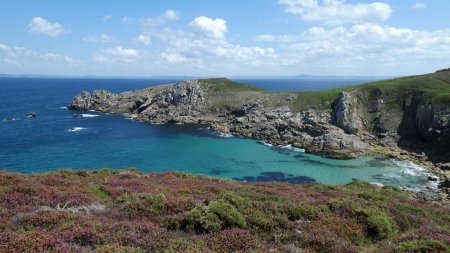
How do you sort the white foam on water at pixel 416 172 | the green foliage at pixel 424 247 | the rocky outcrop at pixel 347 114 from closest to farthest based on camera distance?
the green foliage at pixel 424 247
the white foam on water at pixel 416 172
the rocky outcrop at pixel 347 114

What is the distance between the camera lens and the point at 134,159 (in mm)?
77812

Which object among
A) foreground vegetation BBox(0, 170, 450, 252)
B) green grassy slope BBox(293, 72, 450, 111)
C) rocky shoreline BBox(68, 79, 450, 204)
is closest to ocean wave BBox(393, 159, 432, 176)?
rocky shoreline BBox(68, 79, 450, 204)

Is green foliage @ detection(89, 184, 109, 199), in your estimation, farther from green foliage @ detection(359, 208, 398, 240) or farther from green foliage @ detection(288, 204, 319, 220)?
green foliage @ detection(359, 208, 398, 240)

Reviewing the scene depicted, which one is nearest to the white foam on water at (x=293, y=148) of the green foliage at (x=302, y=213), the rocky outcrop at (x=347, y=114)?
the rocky outcrop at (x=347, y=114)

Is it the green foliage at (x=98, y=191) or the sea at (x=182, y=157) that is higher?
the green foliage at (x=98, y=191)

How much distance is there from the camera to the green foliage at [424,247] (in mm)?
12484

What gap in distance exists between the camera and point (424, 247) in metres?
12.6

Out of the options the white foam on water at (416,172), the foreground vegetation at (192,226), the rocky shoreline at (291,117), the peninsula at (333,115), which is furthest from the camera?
the rocky shoreline at (291,117)

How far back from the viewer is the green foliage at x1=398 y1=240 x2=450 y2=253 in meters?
12.5

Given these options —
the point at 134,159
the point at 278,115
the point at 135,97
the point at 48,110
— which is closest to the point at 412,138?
the point at 278,115

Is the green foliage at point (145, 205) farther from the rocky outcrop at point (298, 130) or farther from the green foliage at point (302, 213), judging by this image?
the rocky outcrop at point (298, 130)

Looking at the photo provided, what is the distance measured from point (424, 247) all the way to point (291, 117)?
103 metres

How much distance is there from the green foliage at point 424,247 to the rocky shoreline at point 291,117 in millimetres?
51323

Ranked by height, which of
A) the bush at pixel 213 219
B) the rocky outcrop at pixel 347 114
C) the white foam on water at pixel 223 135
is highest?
the bush at pixel 213 219
